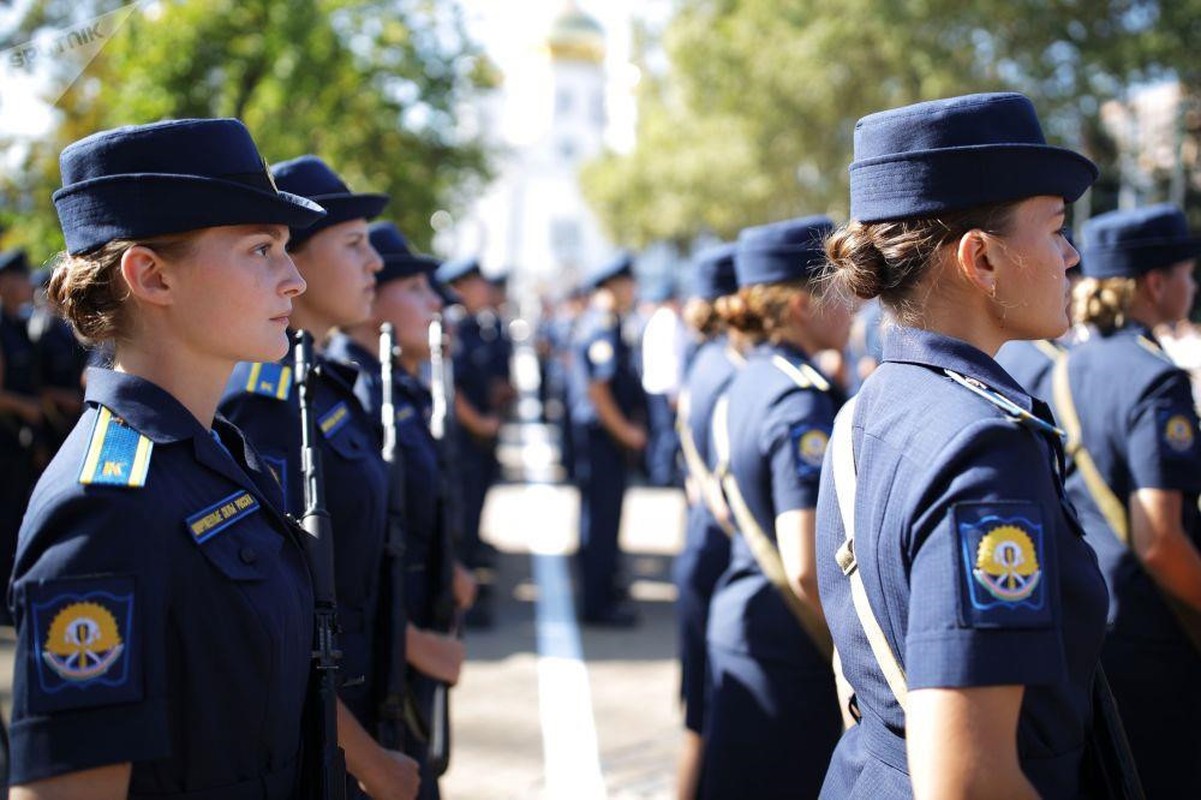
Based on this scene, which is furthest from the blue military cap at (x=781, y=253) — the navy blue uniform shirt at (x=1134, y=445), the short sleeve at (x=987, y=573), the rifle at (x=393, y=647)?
the short sleeve at (x=987, y=573)

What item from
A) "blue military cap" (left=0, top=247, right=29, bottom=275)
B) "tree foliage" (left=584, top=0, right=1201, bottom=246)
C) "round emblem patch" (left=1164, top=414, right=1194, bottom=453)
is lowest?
"round emblem patch" (left=1164, top=414, right=1194, bottom=453)

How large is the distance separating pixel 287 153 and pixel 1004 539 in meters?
9.06

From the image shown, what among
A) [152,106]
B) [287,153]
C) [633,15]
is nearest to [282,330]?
[152,106]

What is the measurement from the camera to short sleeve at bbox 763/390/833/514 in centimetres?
335

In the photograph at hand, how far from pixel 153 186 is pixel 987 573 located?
1437 millimetres

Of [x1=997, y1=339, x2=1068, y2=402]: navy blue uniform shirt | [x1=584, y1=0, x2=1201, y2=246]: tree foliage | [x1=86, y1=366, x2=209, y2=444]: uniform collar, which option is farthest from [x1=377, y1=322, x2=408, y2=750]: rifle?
[x1=584, y1=0, x2=1201, y2=246]: tree foliage

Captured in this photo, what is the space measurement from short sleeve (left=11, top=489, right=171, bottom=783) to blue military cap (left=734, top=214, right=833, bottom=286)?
9.02ft

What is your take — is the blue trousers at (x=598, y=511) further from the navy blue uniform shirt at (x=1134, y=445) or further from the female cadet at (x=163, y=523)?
the female cadet at (x=163, y=523)

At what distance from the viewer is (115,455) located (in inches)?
74.4

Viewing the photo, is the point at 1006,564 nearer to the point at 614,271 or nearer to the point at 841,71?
the point at 614,271

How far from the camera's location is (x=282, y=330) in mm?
2225

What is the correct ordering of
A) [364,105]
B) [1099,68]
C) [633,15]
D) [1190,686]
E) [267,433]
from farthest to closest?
[633,15], [1099,68], [364,105], [1190,686], [267,433]

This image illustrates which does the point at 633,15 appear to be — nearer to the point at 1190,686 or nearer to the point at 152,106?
the point at 152,106

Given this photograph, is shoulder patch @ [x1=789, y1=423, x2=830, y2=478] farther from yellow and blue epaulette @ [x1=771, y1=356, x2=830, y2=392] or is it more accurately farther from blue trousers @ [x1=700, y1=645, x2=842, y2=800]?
blue trousers @ [x1=700, y1=645, x2=842, y2=800]
